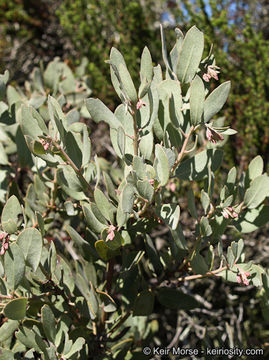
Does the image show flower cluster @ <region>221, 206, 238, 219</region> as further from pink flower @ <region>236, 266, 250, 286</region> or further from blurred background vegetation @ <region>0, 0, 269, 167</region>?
blurred background vegetation @ <region>0, 0, 269, 167</region>

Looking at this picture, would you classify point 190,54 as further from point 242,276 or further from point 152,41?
point 152,41

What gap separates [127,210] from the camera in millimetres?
793

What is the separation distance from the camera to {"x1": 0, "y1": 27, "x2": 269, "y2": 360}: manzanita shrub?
82 centimetres

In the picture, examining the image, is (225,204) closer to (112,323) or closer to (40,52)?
(112,323)

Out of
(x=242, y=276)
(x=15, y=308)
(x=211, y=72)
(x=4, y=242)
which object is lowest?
(x=242, y=276)

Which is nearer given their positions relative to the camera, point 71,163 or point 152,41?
point 71,163

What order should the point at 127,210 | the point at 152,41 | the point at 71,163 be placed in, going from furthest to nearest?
the point at 152,41, the point at 71,163, the point at 127,210

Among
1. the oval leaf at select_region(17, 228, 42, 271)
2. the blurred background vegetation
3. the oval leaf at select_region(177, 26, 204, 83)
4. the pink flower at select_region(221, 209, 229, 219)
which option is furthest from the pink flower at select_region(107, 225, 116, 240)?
the blurred background vegetation

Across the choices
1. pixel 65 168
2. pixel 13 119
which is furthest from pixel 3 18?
pixel 65 168

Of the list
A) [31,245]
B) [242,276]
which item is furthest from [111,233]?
[242,276]

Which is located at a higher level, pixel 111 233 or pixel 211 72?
pixel 211 72

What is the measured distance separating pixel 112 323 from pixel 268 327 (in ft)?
3.54


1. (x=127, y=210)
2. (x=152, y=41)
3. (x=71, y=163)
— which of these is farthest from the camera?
(x=152, y=41)

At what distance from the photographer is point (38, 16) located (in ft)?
10.2
